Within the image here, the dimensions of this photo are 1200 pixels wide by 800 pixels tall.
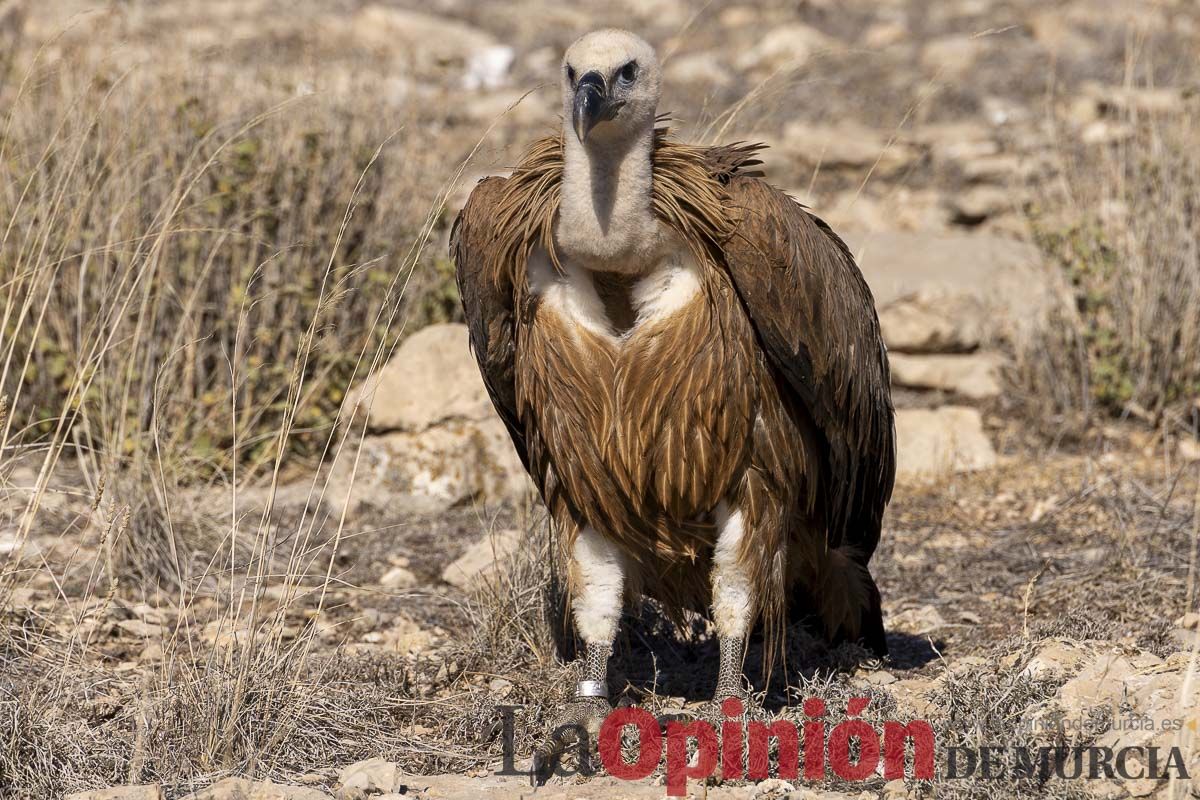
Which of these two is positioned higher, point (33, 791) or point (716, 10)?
point (716, 10)

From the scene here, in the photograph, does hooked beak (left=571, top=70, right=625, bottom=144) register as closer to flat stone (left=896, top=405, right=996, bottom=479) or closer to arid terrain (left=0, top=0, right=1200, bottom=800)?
arid terrain (left=0, top=0, right=1200, bottom=800)

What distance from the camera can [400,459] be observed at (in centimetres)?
683

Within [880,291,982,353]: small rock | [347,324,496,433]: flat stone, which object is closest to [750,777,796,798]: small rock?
[347,324,496,433]: flat stone

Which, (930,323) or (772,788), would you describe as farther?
(930,323)

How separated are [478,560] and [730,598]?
1.56m

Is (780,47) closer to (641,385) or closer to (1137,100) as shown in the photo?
(1137,100)

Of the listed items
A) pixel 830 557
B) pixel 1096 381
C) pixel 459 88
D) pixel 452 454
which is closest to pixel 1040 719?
pixel 830 557

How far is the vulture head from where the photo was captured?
146 inches

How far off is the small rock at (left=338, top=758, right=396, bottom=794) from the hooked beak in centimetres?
164

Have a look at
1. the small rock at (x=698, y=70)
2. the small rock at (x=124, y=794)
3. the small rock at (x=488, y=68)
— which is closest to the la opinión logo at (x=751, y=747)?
the small rock at (x=124, y=794)

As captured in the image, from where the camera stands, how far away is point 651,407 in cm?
406

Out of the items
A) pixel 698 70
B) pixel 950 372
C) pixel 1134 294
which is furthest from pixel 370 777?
pixel 698 70

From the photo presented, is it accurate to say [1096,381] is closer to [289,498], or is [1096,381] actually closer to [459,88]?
[289,498]

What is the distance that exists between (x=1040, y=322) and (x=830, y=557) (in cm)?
374
